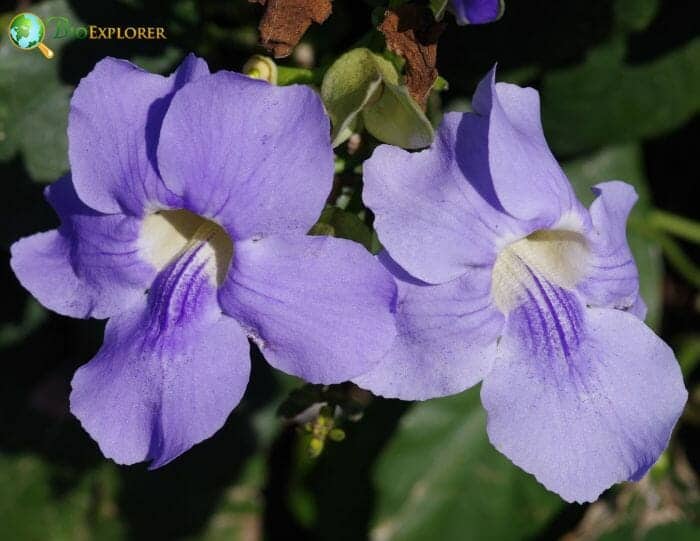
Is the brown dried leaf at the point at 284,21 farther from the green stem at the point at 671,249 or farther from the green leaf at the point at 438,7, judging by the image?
the green stem at the point at 671,249

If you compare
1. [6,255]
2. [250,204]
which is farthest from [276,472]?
[250,204]

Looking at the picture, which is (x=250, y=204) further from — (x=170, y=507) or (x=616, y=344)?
(x=170, y=507)

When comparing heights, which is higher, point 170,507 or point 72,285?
point 72,285

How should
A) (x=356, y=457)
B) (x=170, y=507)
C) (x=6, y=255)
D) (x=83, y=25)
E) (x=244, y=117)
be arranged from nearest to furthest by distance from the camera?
(x=244, y=117), (x=83, y=25), (x=6, y=255), (x=356, y=457), (x=170, y=507)

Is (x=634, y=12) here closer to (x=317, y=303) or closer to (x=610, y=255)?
(x=610, y=255)

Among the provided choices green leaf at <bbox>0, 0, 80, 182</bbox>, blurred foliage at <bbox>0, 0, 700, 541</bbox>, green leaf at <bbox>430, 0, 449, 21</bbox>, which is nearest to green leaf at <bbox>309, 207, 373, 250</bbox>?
blurred foliage at <bbox>0, 0, 700, 541</bbox>

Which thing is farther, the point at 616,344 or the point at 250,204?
the point at 616,344
